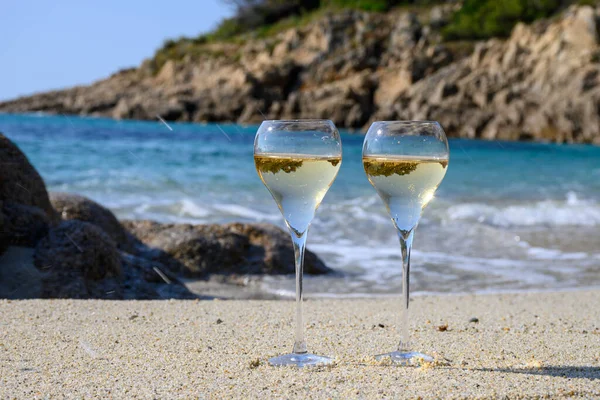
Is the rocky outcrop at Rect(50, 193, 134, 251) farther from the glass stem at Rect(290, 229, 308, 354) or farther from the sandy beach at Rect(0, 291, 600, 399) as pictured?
the glass stem at Rect(290, 229, 308, 354)

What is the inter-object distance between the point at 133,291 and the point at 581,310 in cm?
291

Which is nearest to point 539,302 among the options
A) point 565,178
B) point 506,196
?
point 506,196

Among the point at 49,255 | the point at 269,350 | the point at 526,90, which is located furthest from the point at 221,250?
the point at 526,90

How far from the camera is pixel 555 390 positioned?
233 cm

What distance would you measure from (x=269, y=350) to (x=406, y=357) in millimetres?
567

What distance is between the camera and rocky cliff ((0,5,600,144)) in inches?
1534

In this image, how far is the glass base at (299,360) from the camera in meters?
2.56

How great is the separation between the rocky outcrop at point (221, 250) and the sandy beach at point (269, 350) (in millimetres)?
2019

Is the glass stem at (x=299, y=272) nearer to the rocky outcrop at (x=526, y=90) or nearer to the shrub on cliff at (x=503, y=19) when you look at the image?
the rocky outcrop at (x=526, y=90)

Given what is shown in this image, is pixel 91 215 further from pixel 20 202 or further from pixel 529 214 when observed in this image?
pixel 529 214

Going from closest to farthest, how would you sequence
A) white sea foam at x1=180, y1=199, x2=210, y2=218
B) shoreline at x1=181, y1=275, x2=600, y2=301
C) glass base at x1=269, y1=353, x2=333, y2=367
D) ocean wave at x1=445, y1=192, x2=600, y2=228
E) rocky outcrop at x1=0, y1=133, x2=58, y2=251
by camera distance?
glass base at x1=269, y1=353, x2=333, y2=367, rocky outcrop at x1=0, y1=133, x2=58, y2=251, shoreline at x1=181, y1=275, x2=600, y2=301, white sea foam at x1=180, y1=199, x2=210, y2=218, ocean wave at x1=445, y1=192, x2=600, y2=228

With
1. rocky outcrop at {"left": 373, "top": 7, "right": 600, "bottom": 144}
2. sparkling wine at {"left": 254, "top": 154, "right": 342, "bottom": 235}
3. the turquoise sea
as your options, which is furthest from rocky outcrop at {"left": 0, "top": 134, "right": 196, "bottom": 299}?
rocky outcrop at {"left": 373, "top": 7, "right": 600, "bottom": 144}

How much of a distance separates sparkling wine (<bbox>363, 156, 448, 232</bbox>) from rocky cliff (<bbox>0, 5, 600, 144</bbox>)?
3704cm

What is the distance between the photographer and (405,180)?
247 cm
